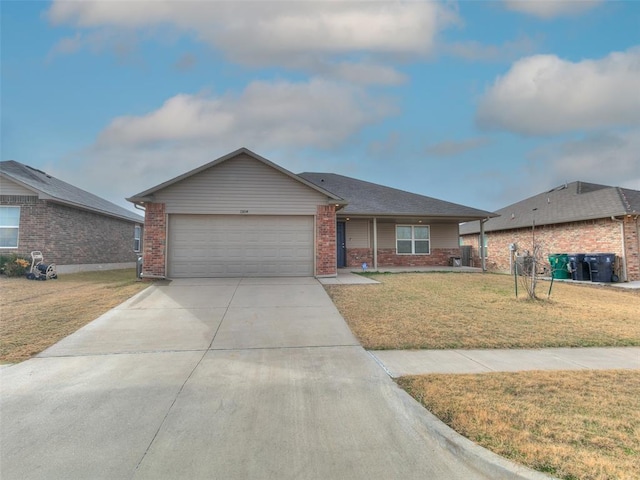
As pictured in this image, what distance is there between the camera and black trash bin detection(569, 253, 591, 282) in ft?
52.3

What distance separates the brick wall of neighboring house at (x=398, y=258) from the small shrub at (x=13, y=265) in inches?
550

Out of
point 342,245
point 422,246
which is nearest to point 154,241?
point 342,245

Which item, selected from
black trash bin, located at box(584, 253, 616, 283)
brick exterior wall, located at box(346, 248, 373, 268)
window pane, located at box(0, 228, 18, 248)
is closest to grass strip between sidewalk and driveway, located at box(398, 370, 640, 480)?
black trash bin, located at box(584, 253, 616, 283)

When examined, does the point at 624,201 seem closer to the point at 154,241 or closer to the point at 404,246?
the point at 404,246

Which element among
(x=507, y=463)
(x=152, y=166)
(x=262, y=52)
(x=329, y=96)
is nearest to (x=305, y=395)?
(x=507, y=463)

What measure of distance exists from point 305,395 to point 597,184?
25.7 m

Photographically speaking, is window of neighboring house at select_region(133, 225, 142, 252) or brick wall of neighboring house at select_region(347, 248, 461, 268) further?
window of neighboring house at select_region(133, 225, 142, 252)

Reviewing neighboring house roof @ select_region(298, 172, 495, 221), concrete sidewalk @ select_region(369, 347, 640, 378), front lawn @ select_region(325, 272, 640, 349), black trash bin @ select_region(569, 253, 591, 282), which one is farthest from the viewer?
neighboring house roof @ select_region(298, 172, 495, 221)

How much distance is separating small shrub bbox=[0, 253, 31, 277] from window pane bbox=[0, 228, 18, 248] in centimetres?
71

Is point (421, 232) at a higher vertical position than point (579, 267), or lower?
higher

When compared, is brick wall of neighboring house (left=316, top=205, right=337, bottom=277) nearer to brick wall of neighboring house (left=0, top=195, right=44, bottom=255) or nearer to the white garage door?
the white garage door

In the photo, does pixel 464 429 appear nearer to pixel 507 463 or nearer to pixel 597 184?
pixel 507 463

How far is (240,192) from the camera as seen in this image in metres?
13.2

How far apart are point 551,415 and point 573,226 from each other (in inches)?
702
